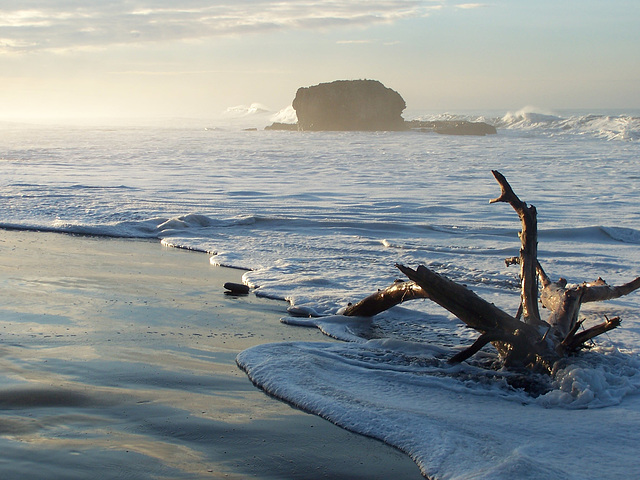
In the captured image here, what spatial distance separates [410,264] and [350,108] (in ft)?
293

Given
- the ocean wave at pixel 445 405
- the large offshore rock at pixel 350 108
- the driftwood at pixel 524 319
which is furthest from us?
the large offshore rock at pixel 350 108

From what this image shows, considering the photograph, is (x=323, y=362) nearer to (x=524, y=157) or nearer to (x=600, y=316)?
(x=600, y=316)

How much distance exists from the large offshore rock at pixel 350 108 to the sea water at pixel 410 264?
69989mm

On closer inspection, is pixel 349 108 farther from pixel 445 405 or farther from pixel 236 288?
pixel 445 405

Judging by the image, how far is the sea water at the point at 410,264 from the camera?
389cm

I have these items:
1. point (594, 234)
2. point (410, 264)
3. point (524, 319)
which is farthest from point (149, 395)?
point (594, 234)

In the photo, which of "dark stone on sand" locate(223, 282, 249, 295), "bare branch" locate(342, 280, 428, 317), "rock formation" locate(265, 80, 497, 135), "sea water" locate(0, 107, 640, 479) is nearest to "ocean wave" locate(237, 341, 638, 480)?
"sea water" locate(0, 107, 640, 479)

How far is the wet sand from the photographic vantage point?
3.39m

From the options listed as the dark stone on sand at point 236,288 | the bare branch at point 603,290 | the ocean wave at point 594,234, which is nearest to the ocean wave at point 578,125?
the ocean wave at point 594,234

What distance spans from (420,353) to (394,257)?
4.18m

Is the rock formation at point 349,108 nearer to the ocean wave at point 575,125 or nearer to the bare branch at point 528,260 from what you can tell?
the ocean wave at point 575,125

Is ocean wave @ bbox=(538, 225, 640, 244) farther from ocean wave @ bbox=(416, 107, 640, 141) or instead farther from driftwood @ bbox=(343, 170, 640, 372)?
ocean wave @ bbox=(416, 107, 640, 141)

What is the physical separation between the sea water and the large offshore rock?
6999cm

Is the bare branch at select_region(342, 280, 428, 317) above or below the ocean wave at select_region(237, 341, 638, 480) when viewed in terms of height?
above
